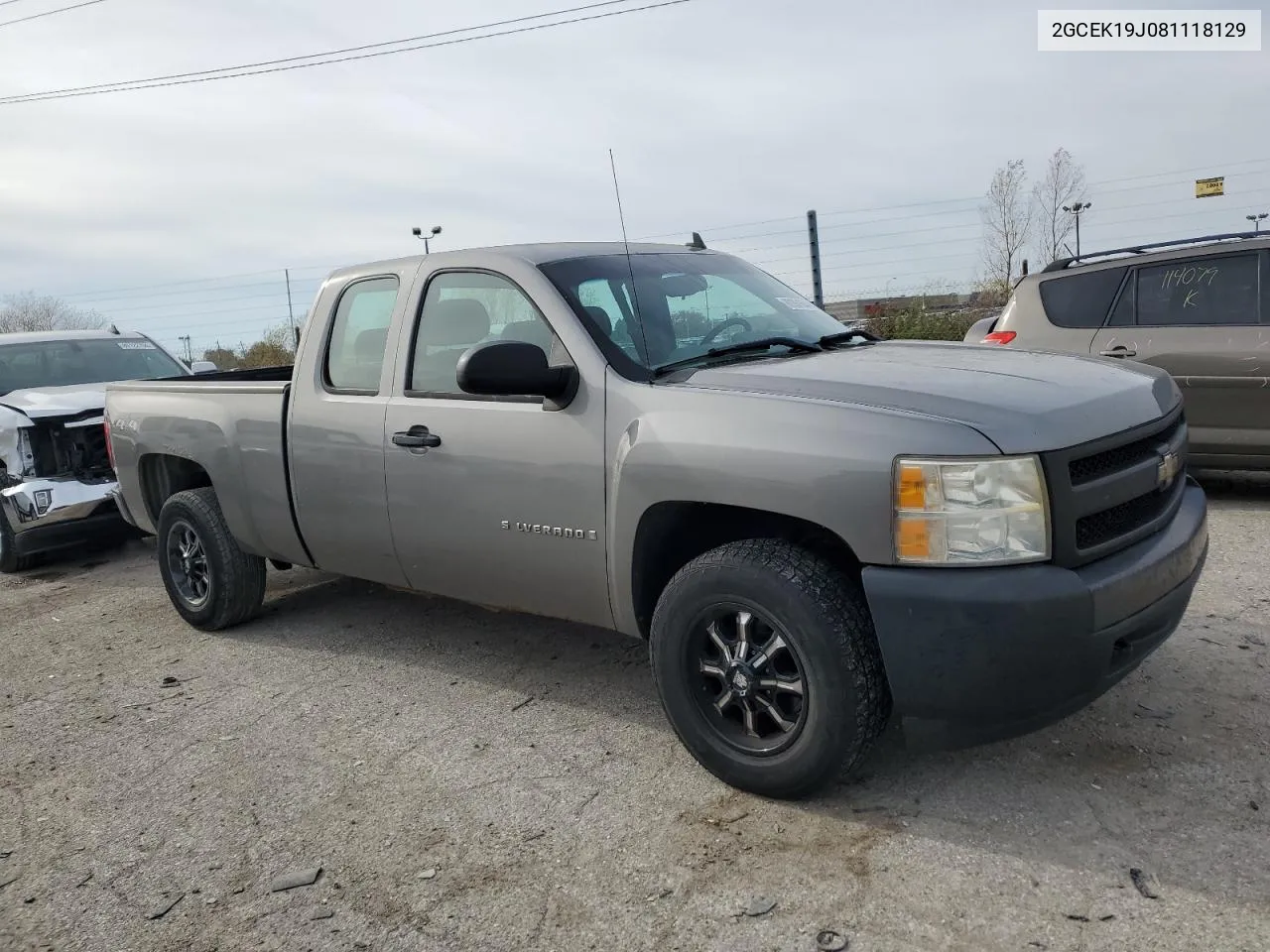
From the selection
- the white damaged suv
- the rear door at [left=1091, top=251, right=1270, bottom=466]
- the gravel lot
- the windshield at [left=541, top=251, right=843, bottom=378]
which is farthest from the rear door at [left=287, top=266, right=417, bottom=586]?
the rear door at [left=1091, top=251, right=1270, bottom=466]

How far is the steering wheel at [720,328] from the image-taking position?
Answer: 395cm

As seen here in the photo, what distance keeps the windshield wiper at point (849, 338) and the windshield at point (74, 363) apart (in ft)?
21.1

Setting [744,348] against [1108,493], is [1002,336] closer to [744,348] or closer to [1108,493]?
[744,348]

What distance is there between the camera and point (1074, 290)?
731 centimetres

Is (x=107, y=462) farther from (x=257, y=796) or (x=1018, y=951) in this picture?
(x=1018, y=951)

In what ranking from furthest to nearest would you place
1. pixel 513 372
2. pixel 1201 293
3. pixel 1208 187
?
pixel 1208 187 < pixel 1201 293 < pixel 513 372

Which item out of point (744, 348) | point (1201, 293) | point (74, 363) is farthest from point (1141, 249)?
point (74, 363)

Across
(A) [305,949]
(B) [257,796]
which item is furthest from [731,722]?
(B) [257,796]

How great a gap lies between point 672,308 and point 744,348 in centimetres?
35

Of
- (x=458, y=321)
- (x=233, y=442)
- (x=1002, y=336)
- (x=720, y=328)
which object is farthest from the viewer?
(x=1002, y=336)

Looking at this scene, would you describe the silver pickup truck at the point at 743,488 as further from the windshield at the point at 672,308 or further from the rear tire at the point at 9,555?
the rear tire at the point at 9,555

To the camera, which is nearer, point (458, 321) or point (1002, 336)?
point (458, 321)

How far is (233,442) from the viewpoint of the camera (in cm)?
512

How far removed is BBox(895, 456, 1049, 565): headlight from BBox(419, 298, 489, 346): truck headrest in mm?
2061
